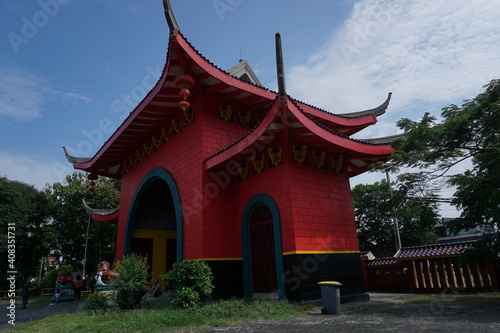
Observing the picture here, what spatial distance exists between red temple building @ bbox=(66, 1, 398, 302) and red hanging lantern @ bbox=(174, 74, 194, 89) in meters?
0.03

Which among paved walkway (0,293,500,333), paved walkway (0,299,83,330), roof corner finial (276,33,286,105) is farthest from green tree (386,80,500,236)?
paved walkway (0,299,83,330)

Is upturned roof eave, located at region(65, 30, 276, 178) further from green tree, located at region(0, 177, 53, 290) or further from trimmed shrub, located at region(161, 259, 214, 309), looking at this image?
green tree, located at region(0, 177, 53, 290)

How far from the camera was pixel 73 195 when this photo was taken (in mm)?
27609

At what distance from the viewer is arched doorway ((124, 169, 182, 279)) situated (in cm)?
1434

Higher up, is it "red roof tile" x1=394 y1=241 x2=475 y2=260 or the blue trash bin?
"red roof tile" x1=394 y1=241 x2=475 y2=260

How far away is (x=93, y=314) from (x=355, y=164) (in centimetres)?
940

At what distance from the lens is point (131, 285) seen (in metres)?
8.48

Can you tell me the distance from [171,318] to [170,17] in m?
7.48

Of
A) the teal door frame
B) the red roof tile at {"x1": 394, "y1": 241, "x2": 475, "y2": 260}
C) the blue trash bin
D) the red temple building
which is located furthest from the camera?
the teal door frame

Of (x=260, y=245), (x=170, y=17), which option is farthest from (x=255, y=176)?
(x=170, y=17)

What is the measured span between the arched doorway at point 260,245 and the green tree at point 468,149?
12.6 ft

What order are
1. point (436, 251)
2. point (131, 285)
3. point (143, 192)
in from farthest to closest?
point (143, 192) < point (436, 251) < point (131, 285)

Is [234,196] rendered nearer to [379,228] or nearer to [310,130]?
[310,130]

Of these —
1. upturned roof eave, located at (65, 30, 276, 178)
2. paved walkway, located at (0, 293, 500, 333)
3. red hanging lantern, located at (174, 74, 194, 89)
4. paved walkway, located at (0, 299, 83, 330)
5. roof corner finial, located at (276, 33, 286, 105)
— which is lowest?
paved walkway, located at (0, 299, 83, 330)
